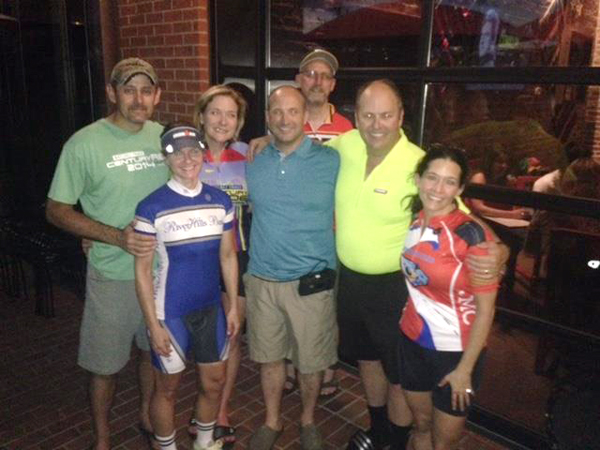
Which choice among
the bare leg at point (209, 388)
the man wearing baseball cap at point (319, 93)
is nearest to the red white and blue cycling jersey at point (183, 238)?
the bare leg at point (209, 388)

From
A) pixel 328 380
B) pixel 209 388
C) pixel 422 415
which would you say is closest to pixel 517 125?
pixel 328 380

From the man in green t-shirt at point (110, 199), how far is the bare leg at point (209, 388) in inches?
16.3

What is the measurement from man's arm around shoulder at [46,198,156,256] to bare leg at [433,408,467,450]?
1543mm

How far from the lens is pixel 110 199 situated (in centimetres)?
264

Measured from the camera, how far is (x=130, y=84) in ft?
8.81

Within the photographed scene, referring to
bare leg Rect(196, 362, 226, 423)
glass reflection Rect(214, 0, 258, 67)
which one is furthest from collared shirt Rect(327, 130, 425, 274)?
glass reflection Rect(214, 0, 258, 67)

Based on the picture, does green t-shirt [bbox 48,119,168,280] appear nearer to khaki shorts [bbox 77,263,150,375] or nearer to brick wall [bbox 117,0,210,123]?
khaki shorts [bbox 77,263,150,375]

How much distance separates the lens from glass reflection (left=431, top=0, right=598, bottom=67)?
21.1 ft

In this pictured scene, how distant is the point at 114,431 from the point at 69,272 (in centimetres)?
286

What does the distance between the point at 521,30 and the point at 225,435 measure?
6.66 m

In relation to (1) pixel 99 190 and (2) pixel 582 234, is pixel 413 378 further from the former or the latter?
(2) pixel 582 234

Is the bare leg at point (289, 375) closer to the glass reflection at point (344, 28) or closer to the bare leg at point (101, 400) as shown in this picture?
the bare leg at point (101, 400)

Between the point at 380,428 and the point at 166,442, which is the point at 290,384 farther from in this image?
the point at 166,442

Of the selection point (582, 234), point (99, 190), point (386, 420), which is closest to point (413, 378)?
point (386, 420)
